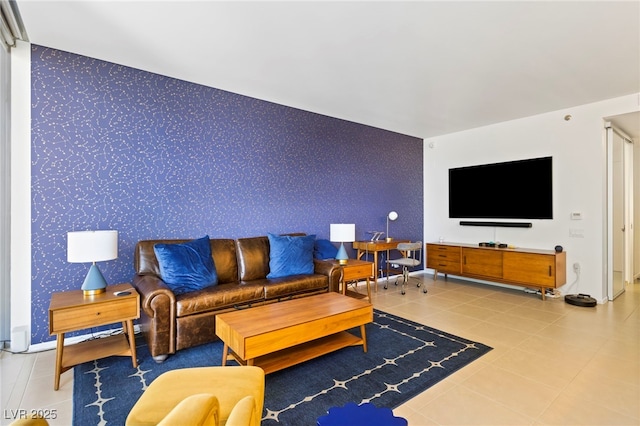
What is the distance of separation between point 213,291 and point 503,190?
4.68m

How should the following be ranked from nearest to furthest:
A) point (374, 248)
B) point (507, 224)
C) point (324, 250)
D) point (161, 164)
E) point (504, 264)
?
point (161, 164) → point (324, 250) → point (504, 264) → point (374, 248) → point (507, 224)

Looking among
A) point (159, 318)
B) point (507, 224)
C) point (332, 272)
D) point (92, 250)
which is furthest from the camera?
point (507, 224)

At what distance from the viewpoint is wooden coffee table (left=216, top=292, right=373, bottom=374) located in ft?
6.87

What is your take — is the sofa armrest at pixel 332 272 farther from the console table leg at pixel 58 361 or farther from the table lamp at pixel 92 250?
the console table leg at pixel 58 361

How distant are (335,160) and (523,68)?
2.56 m

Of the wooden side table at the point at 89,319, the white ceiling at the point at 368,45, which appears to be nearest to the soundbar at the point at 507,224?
the white ceiling at the point at 368,45

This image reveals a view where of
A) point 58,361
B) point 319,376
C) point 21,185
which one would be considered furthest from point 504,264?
point 21,185

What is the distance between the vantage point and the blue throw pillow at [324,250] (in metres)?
4.30

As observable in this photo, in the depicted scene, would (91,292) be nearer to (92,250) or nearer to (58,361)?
(92,250)

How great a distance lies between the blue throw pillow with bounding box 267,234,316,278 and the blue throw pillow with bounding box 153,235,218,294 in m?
0.71

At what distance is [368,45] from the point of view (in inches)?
108

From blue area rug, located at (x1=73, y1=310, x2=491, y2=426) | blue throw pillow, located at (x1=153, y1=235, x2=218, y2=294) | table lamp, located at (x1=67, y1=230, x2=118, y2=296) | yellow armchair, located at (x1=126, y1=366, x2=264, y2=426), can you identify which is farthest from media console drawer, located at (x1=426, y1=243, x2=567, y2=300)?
table lamp, located at (x1=67, y1=230, x2=118, y2=296)

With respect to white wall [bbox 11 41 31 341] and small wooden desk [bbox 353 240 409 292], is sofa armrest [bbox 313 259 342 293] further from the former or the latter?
white wall [bbox 11 41 31 341]

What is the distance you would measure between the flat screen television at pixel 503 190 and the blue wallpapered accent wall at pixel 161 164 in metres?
2.00
